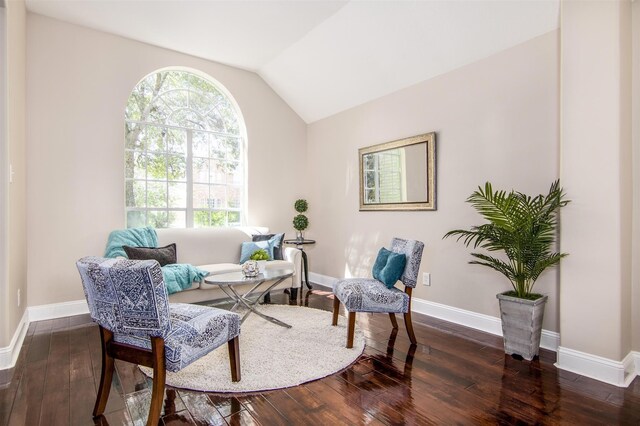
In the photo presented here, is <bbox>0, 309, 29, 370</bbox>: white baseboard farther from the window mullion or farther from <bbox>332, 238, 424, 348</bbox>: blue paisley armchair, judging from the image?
<bbox>332, 238, 424, 348</bbox>: blue paisley armchair

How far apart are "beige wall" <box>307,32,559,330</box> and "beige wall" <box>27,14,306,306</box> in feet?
9.27

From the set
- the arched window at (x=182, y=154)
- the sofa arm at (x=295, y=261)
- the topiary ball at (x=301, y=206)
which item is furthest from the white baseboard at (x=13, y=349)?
the topiary ball at (x=301, y=206)

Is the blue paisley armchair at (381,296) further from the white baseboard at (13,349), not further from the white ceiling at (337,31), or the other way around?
the white baseboard at (13,349)

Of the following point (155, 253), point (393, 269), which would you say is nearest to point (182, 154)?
point (155, 253)

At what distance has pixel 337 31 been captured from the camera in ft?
12.4

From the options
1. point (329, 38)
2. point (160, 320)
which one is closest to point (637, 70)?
point (329, 38)

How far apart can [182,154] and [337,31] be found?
2502 millimetres

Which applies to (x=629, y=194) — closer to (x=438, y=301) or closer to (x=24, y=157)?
(x=438, y=301)

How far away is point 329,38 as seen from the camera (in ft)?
12.8

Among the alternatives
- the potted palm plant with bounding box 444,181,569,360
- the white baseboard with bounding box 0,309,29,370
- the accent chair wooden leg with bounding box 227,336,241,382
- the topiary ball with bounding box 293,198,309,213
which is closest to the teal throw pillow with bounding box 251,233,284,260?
the topiary ball with bounding box 293,198,309,213

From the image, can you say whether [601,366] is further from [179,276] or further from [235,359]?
[179,276]

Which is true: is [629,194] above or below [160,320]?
above

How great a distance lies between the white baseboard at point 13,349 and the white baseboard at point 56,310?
41cm

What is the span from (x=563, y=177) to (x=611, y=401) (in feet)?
4.75
